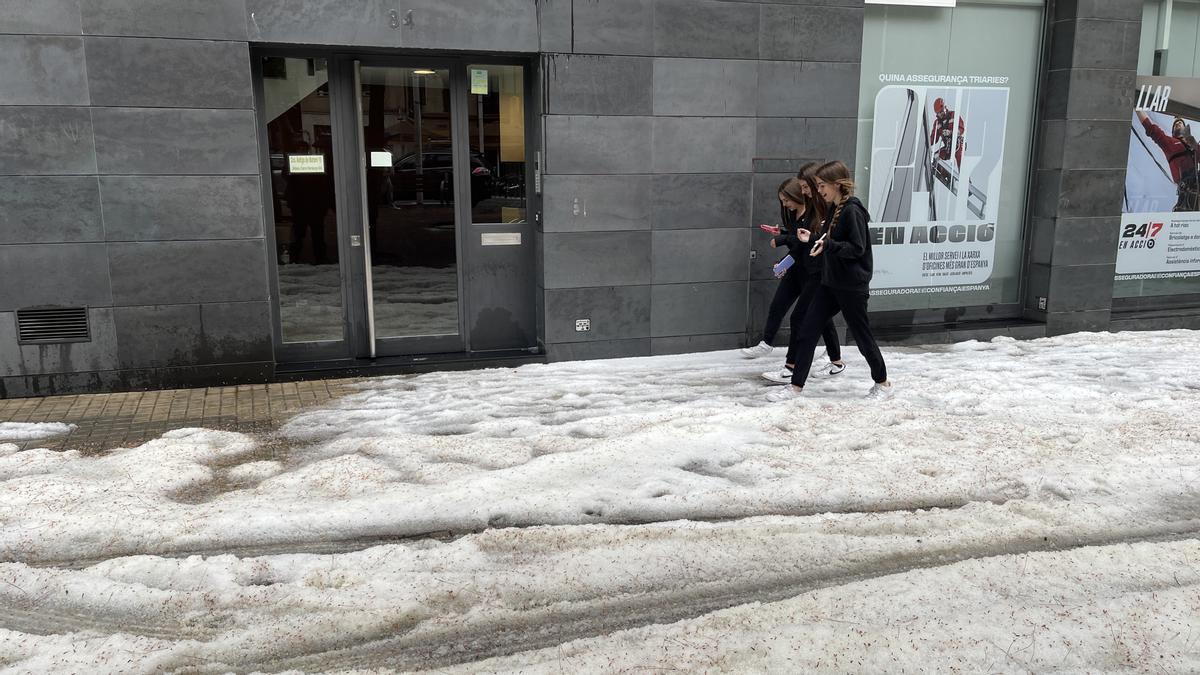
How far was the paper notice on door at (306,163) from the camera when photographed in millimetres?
7852

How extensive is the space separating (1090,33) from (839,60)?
2.94 meters

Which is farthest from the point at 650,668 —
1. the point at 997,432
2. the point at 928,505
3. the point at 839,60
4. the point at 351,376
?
the point at 839,60

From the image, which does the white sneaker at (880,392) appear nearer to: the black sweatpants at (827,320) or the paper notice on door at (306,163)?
the black sweatpants at (827,320)

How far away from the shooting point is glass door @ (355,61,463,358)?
7.97 m

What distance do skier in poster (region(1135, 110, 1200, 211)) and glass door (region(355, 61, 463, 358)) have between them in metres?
7.64

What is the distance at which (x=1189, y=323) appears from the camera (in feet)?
34.2

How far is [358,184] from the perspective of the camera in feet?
26.3

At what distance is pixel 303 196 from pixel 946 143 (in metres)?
6.51

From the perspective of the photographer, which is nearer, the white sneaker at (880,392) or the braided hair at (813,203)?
the white sneaker at (880,392)

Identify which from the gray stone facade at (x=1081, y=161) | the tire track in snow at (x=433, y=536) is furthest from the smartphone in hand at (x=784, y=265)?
the gray stone facade at (x=1081, y=161)

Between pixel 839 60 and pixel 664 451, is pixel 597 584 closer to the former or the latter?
pixel 664 451

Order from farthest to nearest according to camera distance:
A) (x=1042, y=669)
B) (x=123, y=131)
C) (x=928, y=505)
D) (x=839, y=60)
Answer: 1. (x=839, y=60)
2. (x=123, y=131)
3. (x=928, y=505)
4. (x=1042, y=669)

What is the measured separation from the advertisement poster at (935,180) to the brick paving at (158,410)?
573 centimetres

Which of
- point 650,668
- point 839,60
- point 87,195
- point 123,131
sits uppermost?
point 839,60
